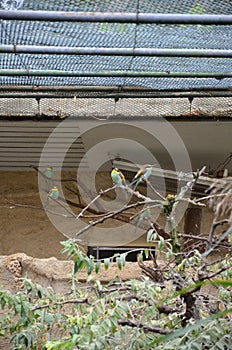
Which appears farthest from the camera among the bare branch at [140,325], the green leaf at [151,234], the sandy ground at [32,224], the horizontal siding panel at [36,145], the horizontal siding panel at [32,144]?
the sandy ground at [32,224]

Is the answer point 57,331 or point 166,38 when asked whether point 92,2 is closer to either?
point 166,38

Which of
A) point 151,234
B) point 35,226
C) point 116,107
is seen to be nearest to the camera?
point 151,234

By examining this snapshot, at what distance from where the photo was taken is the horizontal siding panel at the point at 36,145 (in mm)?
4629

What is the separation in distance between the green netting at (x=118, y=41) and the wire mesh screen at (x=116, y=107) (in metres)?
0.47

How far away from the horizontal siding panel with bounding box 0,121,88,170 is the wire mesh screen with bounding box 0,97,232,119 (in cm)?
52

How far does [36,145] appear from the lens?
4938mm

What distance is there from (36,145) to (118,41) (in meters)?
2.55

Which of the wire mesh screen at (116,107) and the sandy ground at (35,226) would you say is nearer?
the wire mesh screen at (116,107)

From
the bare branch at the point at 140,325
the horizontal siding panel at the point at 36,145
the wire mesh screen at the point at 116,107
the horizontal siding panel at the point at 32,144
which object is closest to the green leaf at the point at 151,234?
the bare branch at the point at 140,325

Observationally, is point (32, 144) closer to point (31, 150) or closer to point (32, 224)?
point (31, 150)

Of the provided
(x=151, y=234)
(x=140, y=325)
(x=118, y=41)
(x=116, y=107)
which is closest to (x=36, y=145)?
(x=116, y=107)

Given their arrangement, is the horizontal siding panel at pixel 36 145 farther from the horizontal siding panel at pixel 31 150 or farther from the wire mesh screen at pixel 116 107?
the wire mesh screen at pixel 116 107

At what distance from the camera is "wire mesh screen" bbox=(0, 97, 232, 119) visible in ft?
12.5

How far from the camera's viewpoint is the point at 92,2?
2092 millimetres
